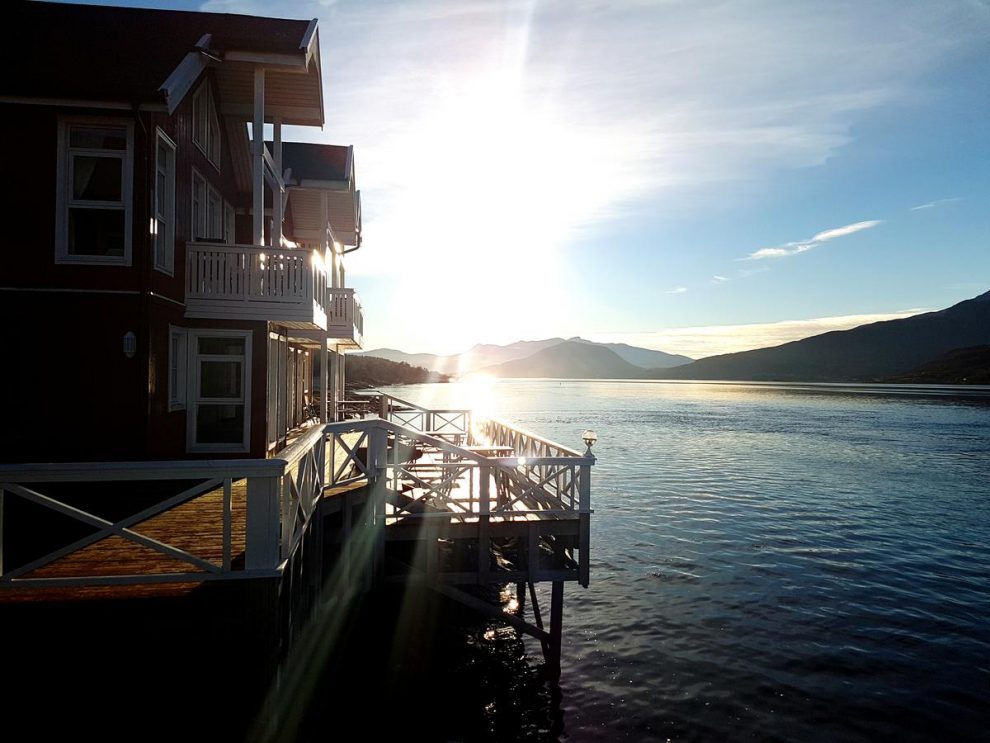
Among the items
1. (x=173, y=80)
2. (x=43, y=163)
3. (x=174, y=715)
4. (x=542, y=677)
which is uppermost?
(x=173, y=80)

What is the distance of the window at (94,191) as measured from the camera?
11.1 m

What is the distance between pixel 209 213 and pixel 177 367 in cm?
423

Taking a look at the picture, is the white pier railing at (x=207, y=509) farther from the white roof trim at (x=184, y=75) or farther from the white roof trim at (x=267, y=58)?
the white roof trim at (x=267, y=58)

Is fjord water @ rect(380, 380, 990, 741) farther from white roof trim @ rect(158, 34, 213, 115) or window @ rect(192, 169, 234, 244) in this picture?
white roof trim @ rect(158, 34, 213, 115)

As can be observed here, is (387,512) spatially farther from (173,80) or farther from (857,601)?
(857,601)

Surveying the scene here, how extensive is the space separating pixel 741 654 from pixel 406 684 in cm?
705

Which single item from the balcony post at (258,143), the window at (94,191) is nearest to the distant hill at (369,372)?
the balcony post at (258,143)

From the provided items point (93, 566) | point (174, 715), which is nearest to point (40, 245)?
point (93, 566)

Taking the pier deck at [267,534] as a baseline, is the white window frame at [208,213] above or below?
above

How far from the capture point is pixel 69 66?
11289 millimetres

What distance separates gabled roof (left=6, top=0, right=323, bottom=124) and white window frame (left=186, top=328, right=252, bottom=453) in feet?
15.6

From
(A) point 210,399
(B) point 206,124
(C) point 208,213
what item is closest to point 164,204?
(C) point 208,213

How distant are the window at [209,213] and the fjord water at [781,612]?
12.3 m

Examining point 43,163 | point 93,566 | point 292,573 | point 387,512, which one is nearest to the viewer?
point 93,566
